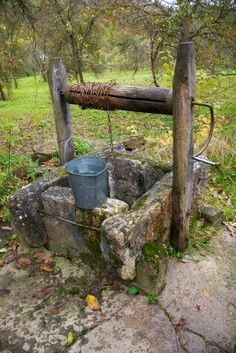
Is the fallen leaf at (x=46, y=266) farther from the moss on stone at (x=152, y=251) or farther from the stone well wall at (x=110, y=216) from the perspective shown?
the moss on stone at (x=152, y=251)

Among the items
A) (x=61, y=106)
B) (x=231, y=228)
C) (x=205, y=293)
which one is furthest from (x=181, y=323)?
(x=61, y=106)

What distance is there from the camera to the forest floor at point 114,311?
252 centimetres

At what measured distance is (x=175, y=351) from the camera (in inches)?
96.0

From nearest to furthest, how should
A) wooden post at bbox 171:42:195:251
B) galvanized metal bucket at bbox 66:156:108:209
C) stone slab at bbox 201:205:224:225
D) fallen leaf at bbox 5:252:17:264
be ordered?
wooden post at bbox 171:42:195:251, galvanized metal bucket at bbox 66:156:108:209, fallen leaf at bbox 5:252:17:264, stone slab at bbox 201:205:224:225

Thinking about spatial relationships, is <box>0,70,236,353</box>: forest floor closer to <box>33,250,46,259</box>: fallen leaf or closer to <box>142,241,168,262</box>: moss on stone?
→ <box>33,250,46,259</box>: fallen leaf

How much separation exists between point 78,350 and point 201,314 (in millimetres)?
1042

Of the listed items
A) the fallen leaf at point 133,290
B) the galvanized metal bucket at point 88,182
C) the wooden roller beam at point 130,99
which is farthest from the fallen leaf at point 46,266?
the wooden roller beam at point 130,99

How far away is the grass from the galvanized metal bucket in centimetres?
40

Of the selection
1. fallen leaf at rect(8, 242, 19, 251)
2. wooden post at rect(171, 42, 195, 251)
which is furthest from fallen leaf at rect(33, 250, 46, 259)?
wooden post at rect(171, 42, 195, 251)

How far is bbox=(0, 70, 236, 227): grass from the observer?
5.09m

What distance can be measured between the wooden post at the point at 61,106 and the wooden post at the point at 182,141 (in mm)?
1231

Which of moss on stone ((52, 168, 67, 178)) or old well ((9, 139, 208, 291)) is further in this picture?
moss on stone ((52, 168, 67, 178))

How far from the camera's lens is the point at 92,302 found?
2.86 meters

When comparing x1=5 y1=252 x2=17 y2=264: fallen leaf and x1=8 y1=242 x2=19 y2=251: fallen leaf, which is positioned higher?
x1=8 y1=242 x2=19 y2=251: fallen leaf
